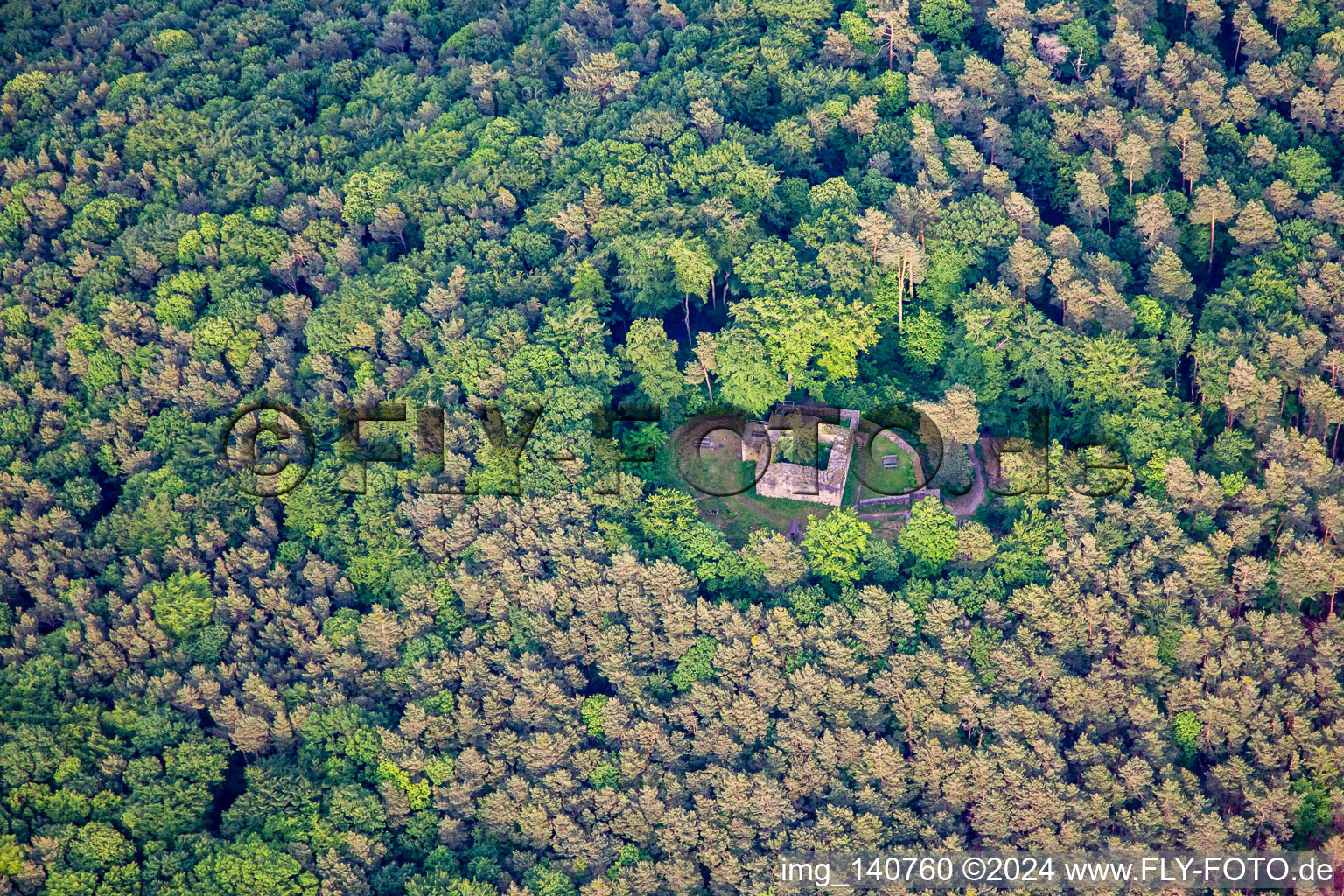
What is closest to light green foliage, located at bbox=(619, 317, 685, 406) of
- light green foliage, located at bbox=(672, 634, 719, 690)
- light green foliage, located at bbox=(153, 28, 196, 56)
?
light green foliage, located at bbox=(672, 634, 719, 690)

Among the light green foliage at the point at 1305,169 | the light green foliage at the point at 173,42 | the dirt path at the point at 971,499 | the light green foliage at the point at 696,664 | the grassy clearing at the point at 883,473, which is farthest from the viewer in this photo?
the light green foliage at the point at 173,42

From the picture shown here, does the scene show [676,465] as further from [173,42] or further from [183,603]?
[173,42]

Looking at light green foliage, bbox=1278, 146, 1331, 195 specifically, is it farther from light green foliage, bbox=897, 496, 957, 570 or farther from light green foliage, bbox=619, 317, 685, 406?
light green foliage, bbox=619, 317, 685, 406

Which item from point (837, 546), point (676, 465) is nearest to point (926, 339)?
point (837, 546)

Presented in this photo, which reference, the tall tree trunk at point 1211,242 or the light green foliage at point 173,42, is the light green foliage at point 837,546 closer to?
the tall tree trunk at point 1211,242

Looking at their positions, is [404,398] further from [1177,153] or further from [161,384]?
[1177,153]

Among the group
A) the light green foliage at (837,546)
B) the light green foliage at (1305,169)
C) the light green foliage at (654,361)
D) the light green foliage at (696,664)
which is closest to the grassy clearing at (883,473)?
the light green foliage at (837,546)

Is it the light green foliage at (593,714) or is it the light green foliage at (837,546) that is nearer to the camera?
the light green foliage at (593,714)

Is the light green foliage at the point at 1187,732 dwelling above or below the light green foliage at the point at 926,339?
below
